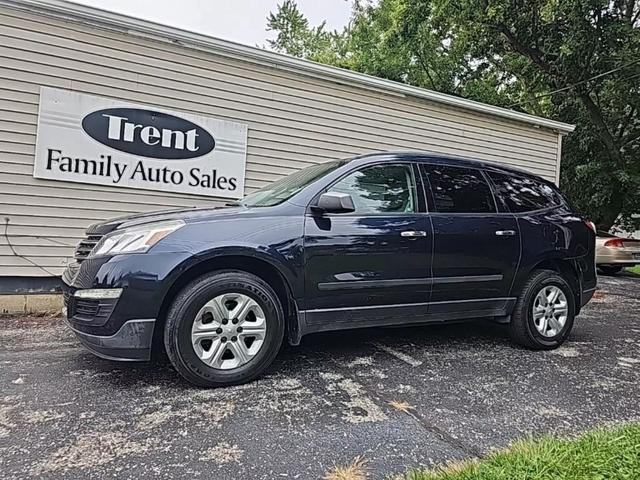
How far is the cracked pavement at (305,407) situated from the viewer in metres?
2.05

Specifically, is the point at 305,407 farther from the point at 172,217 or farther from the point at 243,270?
the point at 172,217

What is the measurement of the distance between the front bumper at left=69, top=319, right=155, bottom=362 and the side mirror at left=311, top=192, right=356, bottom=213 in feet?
4.21

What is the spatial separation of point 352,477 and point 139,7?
1653 cm

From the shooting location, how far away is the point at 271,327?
2.96 m

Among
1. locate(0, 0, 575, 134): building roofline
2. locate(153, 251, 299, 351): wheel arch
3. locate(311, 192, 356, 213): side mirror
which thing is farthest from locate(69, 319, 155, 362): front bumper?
locate(0, 0, 575, 134): building roofline

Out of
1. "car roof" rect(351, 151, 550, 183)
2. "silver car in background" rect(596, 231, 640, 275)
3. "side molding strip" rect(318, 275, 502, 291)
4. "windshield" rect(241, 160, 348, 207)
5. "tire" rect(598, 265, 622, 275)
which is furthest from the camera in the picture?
"tire" rect(598, 265, 622, 275)

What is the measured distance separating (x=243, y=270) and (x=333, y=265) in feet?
2.00

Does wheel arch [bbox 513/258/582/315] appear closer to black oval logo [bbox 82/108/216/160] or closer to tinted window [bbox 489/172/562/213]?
tinted window [bbox 489/172/562/213]

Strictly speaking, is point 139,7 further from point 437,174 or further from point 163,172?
point 437,174

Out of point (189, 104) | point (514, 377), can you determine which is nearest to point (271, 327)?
point (514, 377)

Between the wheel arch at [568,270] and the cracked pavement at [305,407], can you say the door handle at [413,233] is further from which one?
the wheel arch at [568,270]

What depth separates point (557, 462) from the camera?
1938 millimetres

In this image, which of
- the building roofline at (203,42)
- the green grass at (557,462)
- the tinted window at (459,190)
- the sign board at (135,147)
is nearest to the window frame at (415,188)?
the tinted window at (459,190)

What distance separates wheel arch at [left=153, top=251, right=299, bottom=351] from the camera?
2.82 meters
